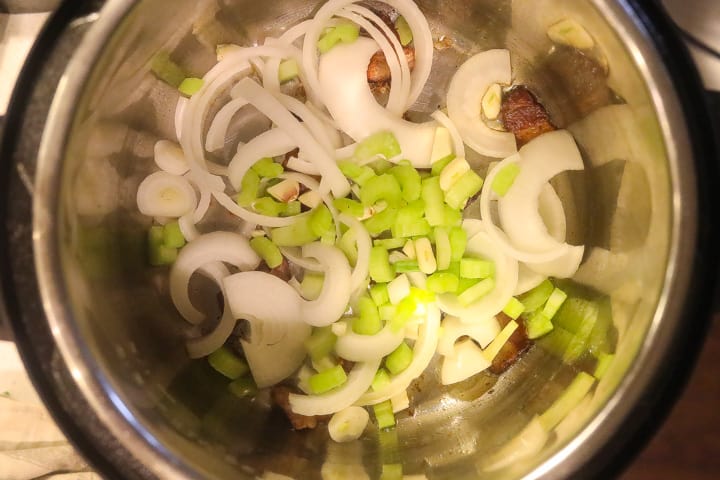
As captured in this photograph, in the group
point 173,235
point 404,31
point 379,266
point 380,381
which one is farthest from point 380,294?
point 404,31

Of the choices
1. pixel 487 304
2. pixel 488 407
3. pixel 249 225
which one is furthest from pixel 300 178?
pixel 488 407

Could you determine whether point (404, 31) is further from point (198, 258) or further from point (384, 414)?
point (384, 414)

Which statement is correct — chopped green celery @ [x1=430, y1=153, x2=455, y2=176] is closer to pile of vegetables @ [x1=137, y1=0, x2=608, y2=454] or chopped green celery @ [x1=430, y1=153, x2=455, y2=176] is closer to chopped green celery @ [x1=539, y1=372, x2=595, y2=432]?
pile of vegetables @ [x1=137, y1=0, x2=608, y2=454]

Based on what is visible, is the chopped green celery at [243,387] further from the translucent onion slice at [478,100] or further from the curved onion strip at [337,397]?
the translucent onion slice at [478,100]

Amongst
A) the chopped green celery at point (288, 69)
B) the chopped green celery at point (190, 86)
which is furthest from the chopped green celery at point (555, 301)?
the chopped green celery at point (190, 86)

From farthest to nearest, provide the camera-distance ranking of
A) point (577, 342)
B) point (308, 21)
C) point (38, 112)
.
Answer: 1. point (308, 21)
2. point (577, 342)
3. point (38, 112)

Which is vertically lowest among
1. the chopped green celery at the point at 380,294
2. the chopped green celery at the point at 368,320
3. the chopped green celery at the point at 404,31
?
the chopped green celery at the point at 368,320

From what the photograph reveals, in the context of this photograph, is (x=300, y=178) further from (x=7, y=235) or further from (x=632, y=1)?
(x=632, y=1)
